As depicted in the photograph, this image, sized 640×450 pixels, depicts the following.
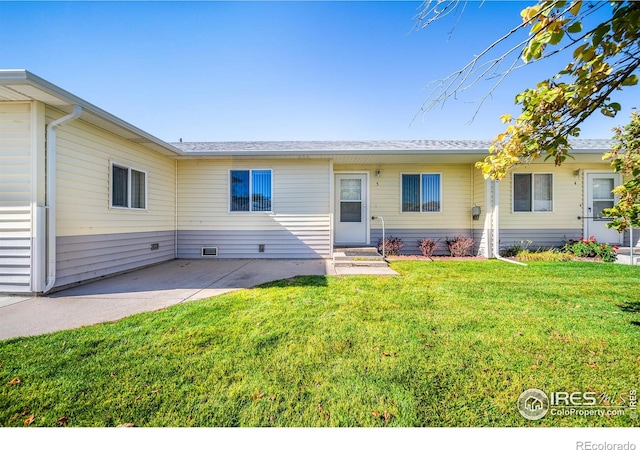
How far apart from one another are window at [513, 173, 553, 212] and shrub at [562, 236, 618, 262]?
1233mm

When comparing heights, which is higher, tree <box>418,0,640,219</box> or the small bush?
tree <box>418,0,640,219</box>

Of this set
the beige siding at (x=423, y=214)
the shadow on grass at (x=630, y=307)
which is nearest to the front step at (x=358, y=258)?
the beige siding at (x=423, y=214)

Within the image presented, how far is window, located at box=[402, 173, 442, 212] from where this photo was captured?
8.39 m

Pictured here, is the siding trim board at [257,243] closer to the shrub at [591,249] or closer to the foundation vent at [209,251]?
the foundation vent at [209,251]

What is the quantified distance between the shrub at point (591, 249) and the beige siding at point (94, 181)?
39.4ft

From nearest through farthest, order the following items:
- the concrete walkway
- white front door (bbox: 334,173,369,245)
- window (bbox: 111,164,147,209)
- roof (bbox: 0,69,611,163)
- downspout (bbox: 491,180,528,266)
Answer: the concrete walkway
roof (bbox: 0,69,611,163)
window (bbox: 111,164,147,209)
downspout (bbox: 491,180,528,266)
white front door (bbox: 334,173,369,245)

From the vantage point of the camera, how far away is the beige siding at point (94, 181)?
4.56 m

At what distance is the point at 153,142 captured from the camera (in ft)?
20.1

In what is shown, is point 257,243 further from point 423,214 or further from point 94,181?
point 423,214

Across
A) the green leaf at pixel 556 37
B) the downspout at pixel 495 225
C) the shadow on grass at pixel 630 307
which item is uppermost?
the green leaf at pixel 556 37

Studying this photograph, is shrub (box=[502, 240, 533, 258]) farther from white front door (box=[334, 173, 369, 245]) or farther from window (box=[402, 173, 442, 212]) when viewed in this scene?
white front door (box=[334, 173, 369, 245])

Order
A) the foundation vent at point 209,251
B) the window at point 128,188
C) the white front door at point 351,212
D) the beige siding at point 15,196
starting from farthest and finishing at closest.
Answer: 1. the white front door at point 351,212
2. the foundation vent at point 209,251
3. the window at point 128,188
4. the beige siding at point 15,196

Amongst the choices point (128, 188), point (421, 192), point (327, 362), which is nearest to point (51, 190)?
point (128, 188)

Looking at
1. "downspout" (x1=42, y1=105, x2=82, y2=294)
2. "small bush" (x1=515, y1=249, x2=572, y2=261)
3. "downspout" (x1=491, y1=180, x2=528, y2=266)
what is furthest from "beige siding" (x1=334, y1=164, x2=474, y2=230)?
"downspout" (x1=42, y1=105, x2=82, y2=294)
